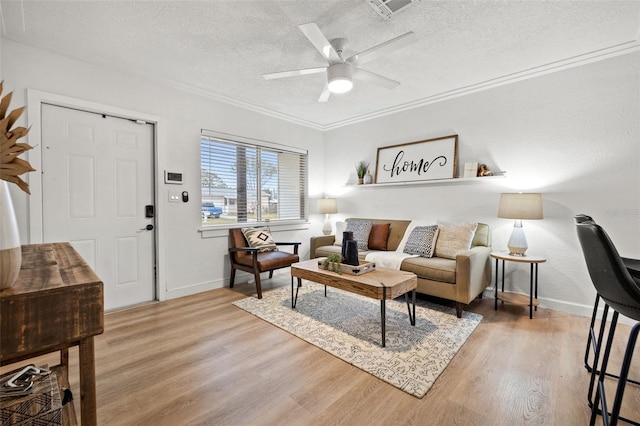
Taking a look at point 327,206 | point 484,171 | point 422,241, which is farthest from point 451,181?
point 327,206

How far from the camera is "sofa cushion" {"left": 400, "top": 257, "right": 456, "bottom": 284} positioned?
290 centimetres

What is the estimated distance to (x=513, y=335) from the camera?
2486mm

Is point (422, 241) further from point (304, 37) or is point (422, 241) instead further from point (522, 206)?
point (304, 37)

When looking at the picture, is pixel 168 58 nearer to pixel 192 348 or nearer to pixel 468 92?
pixel 192 348

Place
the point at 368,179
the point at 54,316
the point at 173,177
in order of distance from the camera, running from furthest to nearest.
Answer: the point at 368,179
the point at 173,177
the point at 54,316

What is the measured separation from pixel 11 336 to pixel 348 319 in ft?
8.24

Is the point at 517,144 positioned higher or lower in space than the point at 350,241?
higher

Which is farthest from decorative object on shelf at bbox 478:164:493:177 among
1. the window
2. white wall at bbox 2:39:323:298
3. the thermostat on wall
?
the thermostat on wall

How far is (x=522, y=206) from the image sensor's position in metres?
2.92

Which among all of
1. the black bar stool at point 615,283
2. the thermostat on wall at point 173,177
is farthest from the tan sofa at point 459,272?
the thermostat on wall at point 173,177

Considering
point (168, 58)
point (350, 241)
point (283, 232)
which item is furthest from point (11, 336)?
point (283, 232)

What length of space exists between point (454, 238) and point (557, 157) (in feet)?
4.51

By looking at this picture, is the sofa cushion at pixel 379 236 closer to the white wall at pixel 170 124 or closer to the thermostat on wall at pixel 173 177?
the white wall at pixel 170 124

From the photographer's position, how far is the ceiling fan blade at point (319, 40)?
6.35ft
